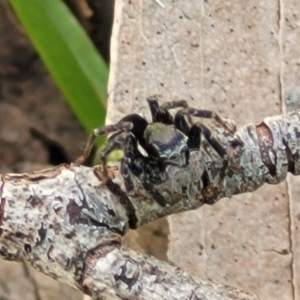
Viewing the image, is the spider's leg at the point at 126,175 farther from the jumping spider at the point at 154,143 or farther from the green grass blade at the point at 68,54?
the green grass blade at the point at 68,54

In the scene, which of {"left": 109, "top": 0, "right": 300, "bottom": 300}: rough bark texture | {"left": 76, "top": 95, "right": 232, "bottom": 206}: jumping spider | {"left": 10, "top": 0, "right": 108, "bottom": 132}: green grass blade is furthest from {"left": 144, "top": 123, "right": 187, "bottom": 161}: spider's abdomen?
{"left": 10, "top": 0, "right": 108, "bottom": 132}: green grass blade

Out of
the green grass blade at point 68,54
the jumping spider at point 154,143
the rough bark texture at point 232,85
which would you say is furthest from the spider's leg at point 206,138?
the green grass blade at point 68,54

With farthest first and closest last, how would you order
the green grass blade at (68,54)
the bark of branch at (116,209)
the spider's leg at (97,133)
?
the green grass blade at (68,54) < the spider's leg at (97,133) < the bark of branch at (116,209)

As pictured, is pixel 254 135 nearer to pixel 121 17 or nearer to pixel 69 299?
pixel 121 17

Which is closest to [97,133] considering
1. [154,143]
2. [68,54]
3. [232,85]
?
[154,143]

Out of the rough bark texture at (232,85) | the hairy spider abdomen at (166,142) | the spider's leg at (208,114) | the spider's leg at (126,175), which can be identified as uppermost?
the spider's leg at (126,175)

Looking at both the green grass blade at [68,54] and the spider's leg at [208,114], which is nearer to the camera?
the spider's leg at [208,114]

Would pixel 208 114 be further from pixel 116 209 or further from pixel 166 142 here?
pixel 116 209
